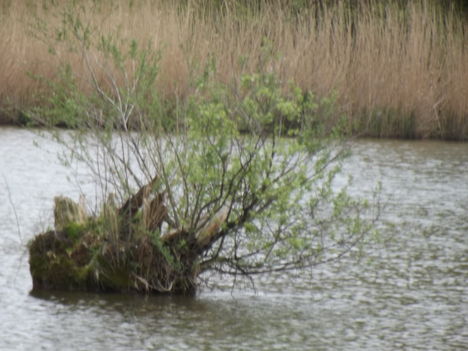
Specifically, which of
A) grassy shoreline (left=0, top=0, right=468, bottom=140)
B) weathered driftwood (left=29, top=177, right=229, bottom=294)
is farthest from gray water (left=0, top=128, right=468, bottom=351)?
grassy shoreline (left=0, top=0, right=468, bottom=140)

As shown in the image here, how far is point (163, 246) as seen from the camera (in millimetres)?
6160

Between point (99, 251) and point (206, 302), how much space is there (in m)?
0.64

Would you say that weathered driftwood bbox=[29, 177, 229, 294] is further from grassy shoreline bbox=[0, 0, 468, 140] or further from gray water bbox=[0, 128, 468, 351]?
grassy shoreline bbox=[0, 0, 468, 140]

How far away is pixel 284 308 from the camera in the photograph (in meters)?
6.16

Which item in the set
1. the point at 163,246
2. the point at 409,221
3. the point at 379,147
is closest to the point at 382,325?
the point at 163,246

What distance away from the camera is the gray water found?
5449 mm

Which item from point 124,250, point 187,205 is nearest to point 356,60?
point 187,205

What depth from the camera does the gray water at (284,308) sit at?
5449 millimetres

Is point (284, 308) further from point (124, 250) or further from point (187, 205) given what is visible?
point (124, 250)

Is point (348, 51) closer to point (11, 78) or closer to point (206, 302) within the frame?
point (11, 78)

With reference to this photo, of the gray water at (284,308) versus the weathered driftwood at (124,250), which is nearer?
the gray water at (284,308)

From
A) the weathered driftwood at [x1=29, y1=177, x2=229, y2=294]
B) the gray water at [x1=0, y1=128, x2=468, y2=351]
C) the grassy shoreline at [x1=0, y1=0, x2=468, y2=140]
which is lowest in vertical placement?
the gray water at [x1=0, y1=128, x2=468, y2=351]

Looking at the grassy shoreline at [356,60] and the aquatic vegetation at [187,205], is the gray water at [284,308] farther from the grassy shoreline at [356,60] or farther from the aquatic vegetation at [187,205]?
the grassy shoreline at [356,60]

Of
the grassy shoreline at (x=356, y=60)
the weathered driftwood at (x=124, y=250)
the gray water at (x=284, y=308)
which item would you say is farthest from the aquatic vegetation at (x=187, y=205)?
the grassy shoreline at (x=356, y=60)
